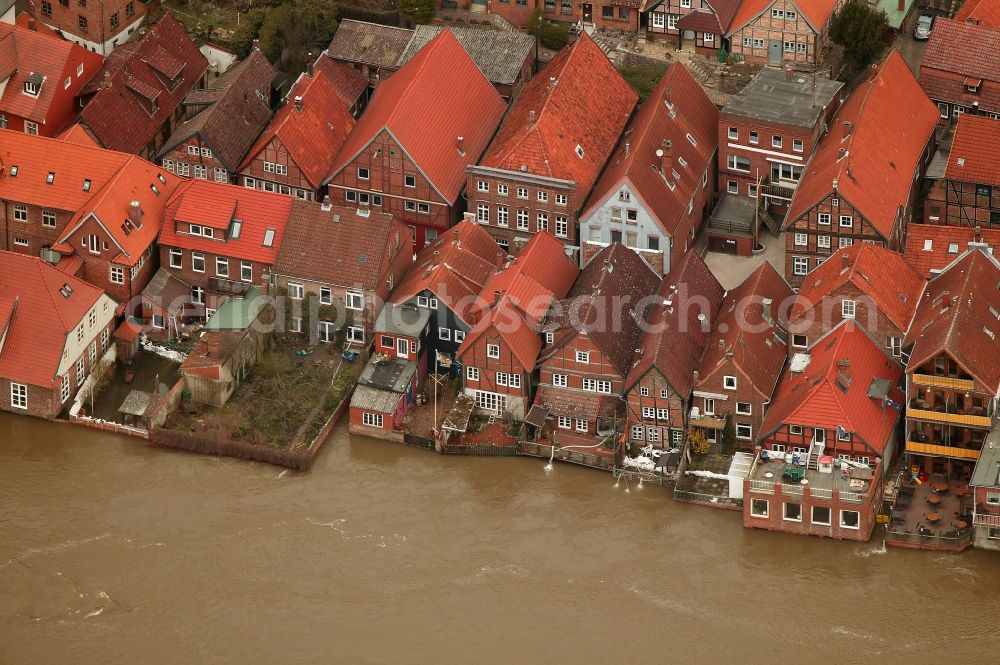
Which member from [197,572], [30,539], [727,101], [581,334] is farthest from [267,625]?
[727,101]

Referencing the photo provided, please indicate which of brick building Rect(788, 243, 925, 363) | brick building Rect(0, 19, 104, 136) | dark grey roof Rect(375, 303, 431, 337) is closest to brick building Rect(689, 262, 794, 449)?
brick building Rect(788, 243, 925, 363)

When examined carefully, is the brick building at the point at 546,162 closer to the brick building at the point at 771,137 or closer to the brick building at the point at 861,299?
the brick building at the point at 771,137

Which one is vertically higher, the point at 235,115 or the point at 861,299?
the point at 235,115

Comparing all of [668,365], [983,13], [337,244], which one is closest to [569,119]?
[337,244]

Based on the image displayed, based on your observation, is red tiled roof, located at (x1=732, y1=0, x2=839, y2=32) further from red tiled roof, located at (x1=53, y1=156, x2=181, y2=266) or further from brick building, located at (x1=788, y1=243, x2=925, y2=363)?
red tiled roof, located at (x1=53, y1=156, x2=181, y2=266)

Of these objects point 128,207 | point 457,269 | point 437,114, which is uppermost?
point 437,114

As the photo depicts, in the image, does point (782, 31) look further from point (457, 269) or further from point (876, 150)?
point (457, 269)

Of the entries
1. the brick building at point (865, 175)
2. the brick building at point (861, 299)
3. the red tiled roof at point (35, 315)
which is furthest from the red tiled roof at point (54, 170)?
the brick building at point (861, 299)
